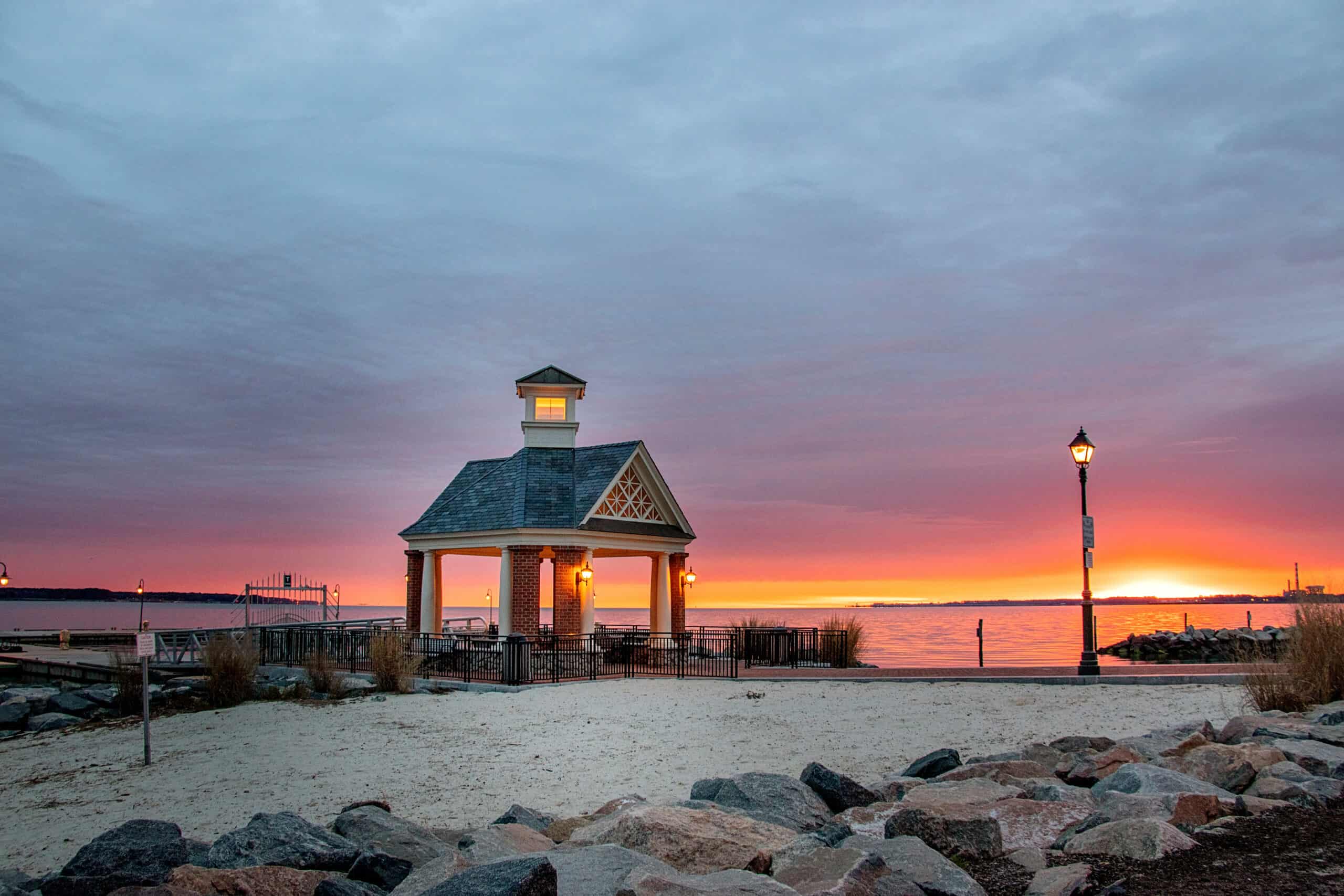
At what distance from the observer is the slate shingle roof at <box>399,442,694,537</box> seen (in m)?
27.5

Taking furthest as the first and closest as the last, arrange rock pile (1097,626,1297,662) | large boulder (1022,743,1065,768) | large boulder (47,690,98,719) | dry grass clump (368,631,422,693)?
rock pile (1097,626,1297,662)
large boulder (47,690,98,719)
dry grass clump (368,631,422,693)
large boulder (1022,743,1065,768)

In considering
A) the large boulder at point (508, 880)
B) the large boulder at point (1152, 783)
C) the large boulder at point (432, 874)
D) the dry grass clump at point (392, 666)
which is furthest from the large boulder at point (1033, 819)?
the dry grass clump at point (392, 666)

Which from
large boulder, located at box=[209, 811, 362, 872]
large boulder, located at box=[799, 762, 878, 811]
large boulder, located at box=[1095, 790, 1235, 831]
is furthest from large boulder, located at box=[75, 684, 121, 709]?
large boulder, located at box=[1095, 790, 1235, 831]

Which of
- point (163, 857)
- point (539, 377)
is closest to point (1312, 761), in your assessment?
point (163, 857)

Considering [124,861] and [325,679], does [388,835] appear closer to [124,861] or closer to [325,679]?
[124,861]

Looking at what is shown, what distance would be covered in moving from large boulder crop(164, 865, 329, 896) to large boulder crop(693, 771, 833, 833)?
3.68 metres

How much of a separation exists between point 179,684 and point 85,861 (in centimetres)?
2047

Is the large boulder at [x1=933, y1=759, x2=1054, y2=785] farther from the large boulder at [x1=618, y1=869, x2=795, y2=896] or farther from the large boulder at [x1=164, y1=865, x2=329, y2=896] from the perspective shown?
the large boulder at [x1=164, y1=865, x2=329, y2=896]

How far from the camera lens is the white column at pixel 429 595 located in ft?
96.9

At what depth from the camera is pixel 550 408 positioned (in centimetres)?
3075

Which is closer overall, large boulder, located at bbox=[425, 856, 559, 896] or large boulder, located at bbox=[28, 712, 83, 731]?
large boulder, located at bbox=[425, 856, 559, 896]

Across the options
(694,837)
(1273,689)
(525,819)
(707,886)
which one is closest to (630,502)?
(1273,689)

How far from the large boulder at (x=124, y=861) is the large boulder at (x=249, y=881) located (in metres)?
0.44

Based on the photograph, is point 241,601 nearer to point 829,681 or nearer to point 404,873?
point 829,681
